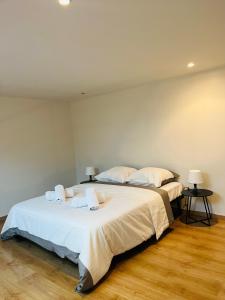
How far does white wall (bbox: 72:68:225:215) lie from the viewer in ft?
11.4

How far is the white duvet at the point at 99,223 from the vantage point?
2289 millimetres

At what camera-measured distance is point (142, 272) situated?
2.41 metres

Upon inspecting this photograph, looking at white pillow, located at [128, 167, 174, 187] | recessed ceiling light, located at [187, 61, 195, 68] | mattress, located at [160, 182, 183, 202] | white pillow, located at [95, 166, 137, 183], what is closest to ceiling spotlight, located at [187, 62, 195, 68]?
recessed ceiling light, located at [187, 61, 195, 68]

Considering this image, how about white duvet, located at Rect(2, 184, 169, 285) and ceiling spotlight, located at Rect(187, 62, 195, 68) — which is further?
ceiling spotlight, located at Rect(187, 62, 195, 68)

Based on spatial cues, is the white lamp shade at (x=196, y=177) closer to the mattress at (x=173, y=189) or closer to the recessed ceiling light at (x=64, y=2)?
the mattress at (x=173, y=189)

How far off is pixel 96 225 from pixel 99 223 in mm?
46

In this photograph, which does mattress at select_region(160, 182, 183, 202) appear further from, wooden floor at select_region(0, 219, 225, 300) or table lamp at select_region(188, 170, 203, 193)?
wooden floor at select_region(0, 219, 225, 300)

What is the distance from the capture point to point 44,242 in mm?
2762

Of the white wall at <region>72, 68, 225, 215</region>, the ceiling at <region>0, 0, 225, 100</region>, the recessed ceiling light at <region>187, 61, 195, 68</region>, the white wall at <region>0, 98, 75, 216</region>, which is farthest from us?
the white wall at <region>0, 98, 75, 216</region>

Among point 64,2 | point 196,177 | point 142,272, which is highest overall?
point 64,2

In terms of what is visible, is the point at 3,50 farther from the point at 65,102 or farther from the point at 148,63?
the point at 65,102

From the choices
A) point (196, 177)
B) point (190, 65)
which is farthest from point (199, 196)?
point (190, 65)

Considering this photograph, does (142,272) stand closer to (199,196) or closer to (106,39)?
(199,196)

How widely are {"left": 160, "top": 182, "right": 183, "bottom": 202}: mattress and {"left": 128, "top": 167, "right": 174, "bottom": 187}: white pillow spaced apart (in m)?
0.10
